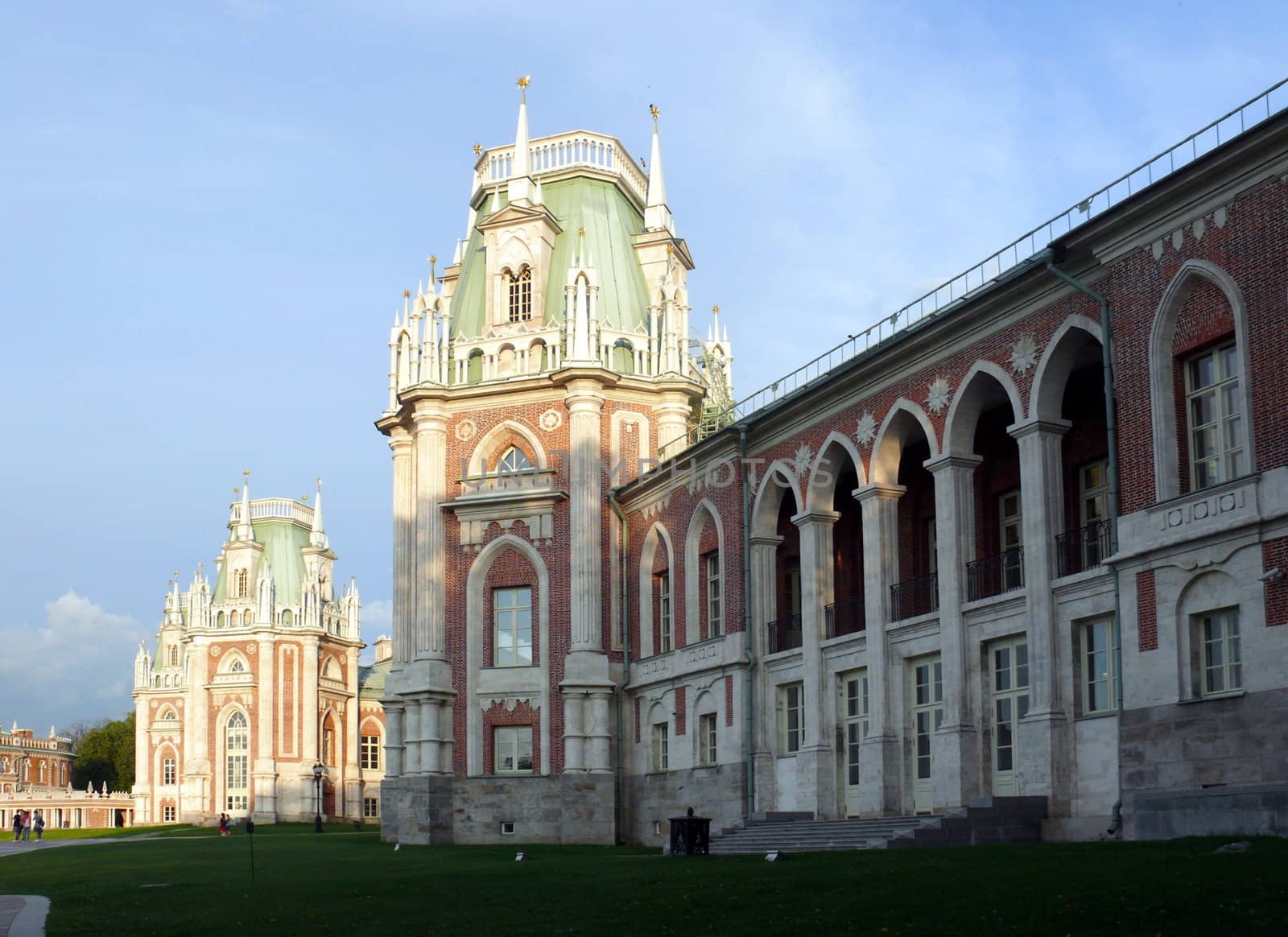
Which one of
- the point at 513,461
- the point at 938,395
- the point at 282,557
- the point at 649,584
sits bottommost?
the point at 649,584

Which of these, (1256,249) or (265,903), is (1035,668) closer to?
(1256,249)

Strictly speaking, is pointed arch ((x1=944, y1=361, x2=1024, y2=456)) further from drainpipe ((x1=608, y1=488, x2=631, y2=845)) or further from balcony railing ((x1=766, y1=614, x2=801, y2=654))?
drainpipe ((x1=608, y1=488, x2=631, y2=845))

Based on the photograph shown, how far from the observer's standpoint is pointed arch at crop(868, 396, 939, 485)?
109 ft

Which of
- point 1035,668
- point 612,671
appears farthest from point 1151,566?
point 612,671

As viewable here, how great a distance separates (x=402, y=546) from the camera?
48.5 m

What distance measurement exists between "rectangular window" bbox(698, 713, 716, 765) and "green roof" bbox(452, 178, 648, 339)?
13058 mm

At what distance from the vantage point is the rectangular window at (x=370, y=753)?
117m

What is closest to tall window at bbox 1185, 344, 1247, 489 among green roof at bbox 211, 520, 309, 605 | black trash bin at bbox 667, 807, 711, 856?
black trash bin at bbox 667, 807, 711, 856

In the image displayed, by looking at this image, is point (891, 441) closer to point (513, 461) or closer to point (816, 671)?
point (816, 671)

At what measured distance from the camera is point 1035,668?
27.7m

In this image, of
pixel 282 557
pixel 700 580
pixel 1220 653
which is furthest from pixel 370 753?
pixel 1220 653

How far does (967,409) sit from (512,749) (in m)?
20.3

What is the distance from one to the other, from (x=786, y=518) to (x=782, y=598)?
7.98 feet

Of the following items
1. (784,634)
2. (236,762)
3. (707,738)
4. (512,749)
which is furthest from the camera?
(236,762)
